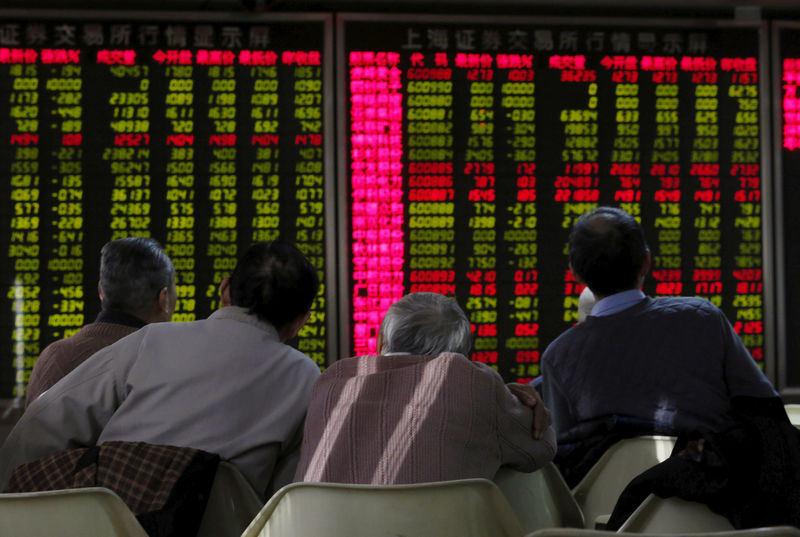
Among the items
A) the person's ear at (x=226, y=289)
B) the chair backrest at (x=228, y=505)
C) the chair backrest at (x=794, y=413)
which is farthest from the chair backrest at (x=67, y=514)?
the chair backrest at (x=794, y=413)

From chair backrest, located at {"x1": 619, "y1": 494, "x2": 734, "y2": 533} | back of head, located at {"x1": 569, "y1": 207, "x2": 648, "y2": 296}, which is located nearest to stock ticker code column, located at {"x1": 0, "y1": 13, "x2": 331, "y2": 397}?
back of head, located at {"x1": 569, "y1": 207, "x2": 648, "y2": 296}

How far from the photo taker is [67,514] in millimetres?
1442

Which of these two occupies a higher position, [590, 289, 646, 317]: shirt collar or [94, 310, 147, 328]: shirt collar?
[590, 289, 646, 317]: shirt collar

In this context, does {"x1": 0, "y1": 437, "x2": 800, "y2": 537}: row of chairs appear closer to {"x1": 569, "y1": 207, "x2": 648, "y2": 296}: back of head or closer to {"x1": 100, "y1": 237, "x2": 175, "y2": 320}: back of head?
{"x1": 569, "y1": 207, "x2": 648, "y2": 296}: back of head

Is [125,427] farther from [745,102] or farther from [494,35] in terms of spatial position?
[745,102]

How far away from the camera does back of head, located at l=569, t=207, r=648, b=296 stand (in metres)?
2.42

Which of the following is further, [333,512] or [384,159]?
[384,159]

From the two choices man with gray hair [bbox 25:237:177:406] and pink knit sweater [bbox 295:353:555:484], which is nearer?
pink knit sweater [bbox 295:353:555:484]

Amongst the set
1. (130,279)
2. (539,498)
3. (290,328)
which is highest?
(130,279)

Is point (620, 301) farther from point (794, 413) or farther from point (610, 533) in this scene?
point (610, 533)

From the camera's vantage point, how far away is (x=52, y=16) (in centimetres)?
363

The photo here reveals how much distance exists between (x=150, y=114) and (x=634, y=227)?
201cm

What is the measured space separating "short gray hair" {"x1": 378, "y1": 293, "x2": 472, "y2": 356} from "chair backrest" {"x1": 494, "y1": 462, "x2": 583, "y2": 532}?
26 centimetres

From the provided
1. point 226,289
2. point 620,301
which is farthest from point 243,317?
point 620,301
